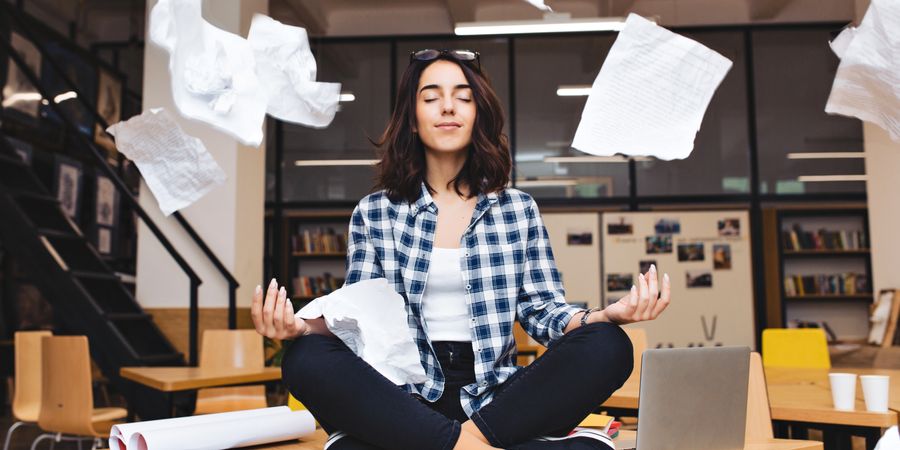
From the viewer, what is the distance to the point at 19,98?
7605mm

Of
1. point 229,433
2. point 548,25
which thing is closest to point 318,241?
point 548,25

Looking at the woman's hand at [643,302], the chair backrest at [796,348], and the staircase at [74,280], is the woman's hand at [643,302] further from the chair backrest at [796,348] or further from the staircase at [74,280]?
the staircase at [74,280]

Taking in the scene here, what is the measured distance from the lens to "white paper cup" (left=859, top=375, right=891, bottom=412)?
204 cm

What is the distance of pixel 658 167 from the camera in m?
7.73

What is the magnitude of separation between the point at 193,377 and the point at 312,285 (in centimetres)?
504

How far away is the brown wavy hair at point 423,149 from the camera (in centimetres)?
202

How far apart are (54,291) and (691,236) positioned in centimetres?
556

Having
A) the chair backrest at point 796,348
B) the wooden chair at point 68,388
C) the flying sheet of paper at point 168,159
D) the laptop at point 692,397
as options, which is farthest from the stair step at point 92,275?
the laptop at point 692,397

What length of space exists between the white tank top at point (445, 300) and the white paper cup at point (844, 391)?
1.04 m

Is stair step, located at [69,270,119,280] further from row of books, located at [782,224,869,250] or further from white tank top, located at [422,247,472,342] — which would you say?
row of books, located at [782,224,869,250]

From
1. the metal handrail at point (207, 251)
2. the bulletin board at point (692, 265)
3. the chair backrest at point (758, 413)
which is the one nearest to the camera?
the chair backrest at point (758, 413)

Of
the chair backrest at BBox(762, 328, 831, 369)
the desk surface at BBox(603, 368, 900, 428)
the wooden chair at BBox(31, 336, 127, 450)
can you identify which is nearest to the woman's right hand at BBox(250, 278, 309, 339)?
the desk surface at BBox(603, 368, 900, 428)

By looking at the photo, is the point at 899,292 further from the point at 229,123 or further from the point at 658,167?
the point at 229,123

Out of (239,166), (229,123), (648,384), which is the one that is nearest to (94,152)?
Answer: (239,166)
